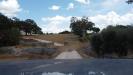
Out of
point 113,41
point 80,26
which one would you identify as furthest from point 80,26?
point 113,41

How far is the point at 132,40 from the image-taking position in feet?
106

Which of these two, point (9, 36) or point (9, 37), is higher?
point (9, 36)

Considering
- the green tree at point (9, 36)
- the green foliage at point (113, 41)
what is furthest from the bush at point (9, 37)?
the green foliage at point (113, 41)

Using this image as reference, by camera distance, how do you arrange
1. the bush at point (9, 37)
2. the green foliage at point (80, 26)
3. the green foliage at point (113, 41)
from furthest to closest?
the green foliage at point (80, 26) < the bush at point (9, 37) < the green foliage at point (113, 41)

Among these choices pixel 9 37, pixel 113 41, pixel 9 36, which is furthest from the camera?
pixel 9 36

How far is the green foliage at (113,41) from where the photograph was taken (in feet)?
106

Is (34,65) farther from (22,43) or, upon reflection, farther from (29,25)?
(29,25)

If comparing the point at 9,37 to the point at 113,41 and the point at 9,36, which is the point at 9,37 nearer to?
the point at 9,36

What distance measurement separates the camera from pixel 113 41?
3450cm

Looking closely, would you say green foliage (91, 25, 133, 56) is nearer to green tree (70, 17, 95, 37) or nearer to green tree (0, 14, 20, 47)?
green tree (0, 14, 20, 47)

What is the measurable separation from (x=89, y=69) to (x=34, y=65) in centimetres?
78

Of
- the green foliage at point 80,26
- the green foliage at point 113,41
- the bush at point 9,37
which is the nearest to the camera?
the green foliage at point 113,41

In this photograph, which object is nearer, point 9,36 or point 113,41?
point 113,41

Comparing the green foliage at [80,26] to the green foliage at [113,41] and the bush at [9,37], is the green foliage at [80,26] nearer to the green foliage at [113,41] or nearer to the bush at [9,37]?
the bush at [9,37]
